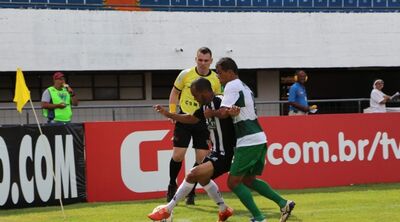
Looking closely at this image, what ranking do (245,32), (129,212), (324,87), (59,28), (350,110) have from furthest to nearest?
(324,87) < (245,32) < (59,28) < (350,110) < (129,212)

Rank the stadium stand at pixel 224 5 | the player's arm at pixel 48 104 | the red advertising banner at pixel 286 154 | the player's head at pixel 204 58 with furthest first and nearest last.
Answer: the stadium stand at pixel 224 5 → the player's arm at pixel 48 104 → the red advertising banner at pixel 286 154 → the player's head at pixel 204 58

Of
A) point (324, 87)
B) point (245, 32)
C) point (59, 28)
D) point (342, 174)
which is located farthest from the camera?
point (324, 87)

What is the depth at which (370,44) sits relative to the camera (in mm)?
23969

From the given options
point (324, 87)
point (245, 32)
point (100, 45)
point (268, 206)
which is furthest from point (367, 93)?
point (268, 206)

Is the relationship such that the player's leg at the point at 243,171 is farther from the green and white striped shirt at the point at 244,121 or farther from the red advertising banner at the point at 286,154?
the red advertising banner at the point at 286,154

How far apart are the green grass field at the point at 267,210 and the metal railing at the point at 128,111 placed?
688 centimetres

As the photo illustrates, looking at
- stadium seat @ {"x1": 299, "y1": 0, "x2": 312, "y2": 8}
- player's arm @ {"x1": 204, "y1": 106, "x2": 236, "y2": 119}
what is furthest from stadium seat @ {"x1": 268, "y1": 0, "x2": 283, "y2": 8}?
player's arm @ {"x1": 204, "y1": 106, "x2": 236, "y2": 119}

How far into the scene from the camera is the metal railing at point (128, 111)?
1805cm

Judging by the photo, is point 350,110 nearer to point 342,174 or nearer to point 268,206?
point 342,174

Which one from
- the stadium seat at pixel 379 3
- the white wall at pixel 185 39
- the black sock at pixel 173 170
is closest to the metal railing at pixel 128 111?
the white wall at pixel 185 39

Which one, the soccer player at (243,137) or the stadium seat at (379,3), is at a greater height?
the stadium seat at (379,3)

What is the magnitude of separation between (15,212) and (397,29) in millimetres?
17160

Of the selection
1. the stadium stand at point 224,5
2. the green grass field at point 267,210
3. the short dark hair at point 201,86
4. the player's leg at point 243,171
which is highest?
the stadium stand at point 224,5

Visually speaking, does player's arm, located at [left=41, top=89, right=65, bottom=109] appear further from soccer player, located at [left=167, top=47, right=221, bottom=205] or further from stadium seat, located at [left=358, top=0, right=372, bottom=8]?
stadium seat, located at [left=358, top=0, right=372, bottom=8]
